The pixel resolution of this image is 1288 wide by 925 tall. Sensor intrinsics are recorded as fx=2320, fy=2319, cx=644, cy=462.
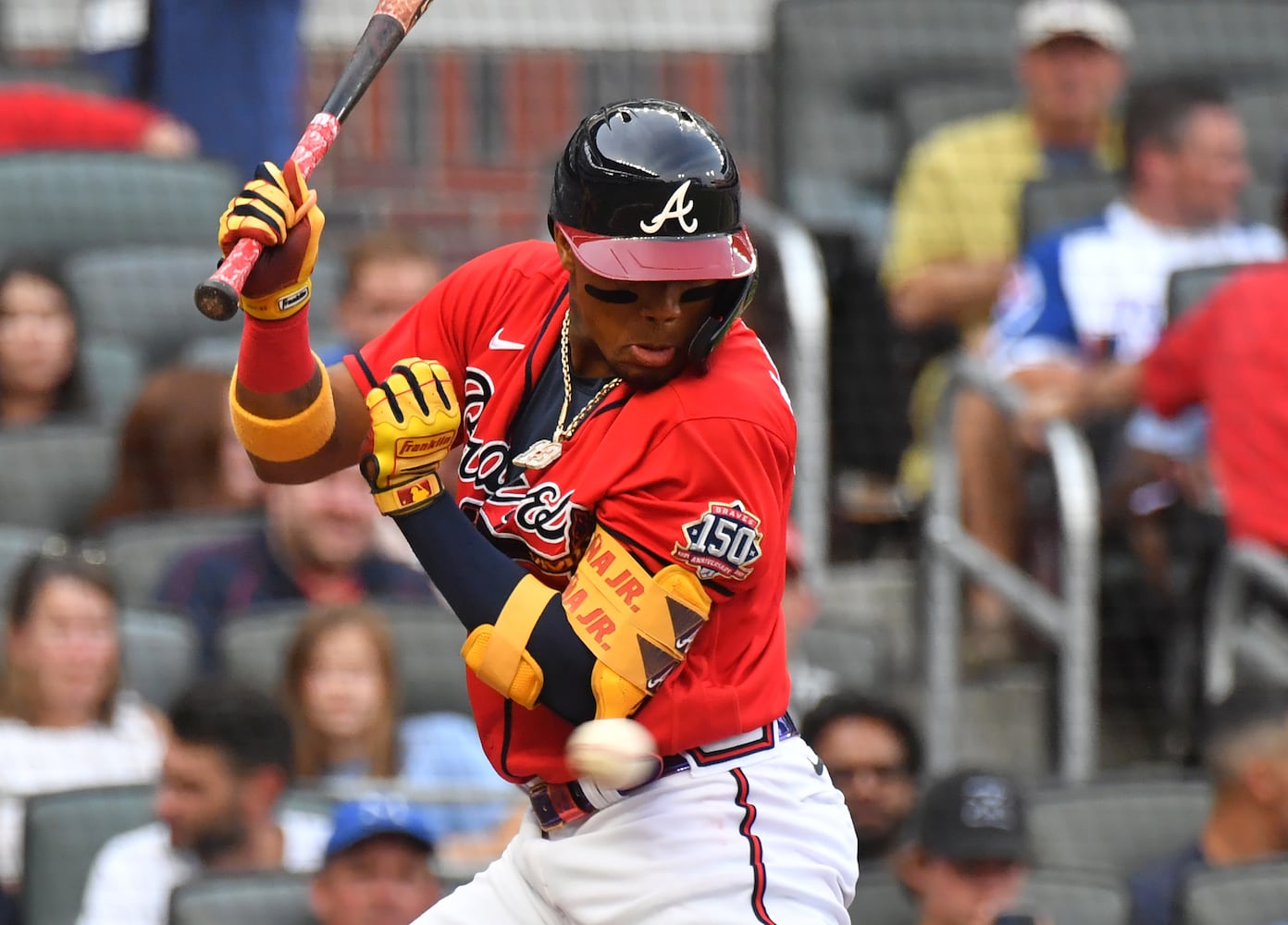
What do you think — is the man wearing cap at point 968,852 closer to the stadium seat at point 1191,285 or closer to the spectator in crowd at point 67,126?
the stadium seat at point 1191,285

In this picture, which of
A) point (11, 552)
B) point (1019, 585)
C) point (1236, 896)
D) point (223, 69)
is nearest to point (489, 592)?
point (1236, 896)

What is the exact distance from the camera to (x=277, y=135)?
23.3 ft

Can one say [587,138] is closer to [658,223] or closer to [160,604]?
[658,223]

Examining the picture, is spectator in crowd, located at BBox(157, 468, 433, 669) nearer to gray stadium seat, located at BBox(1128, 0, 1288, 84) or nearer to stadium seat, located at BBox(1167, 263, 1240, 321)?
stadium seat, located at BBox(1167, 263, 1240, 321)

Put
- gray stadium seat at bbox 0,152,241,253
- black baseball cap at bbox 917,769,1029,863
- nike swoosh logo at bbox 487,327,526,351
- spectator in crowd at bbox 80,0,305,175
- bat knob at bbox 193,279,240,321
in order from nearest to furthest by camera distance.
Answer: bat knob at bbox 193,279,240,321, nike swoosh logo at bbox 487,327,526,351, black baseball cap at bbox 917,769,1029,863, gray stadium seat at bbox 0,152,241,253, spectator in crowd at bbox 80,0,305,175

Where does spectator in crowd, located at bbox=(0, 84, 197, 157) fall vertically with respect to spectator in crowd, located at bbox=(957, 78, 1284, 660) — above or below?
above

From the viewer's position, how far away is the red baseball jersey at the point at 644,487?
2850mm

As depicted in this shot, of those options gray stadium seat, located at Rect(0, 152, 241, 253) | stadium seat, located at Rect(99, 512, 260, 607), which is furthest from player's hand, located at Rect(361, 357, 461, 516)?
gray stadium seat, located at Rect(0, 152, 241, 253)

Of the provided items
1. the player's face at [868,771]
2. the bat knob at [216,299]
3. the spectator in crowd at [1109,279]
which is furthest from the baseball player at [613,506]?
the spectator in crowd at [1109,279]

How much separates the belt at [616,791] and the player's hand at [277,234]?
2.33 ft

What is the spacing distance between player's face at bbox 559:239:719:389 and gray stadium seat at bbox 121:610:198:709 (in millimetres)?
2425

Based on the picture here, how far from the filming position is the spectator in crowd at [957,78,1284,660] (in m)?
5.86

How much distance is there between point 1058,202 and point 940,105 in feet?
2.74

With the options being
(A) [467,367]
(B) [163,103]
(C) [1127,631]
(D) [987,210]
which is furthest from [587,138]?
(B) [163,103]
